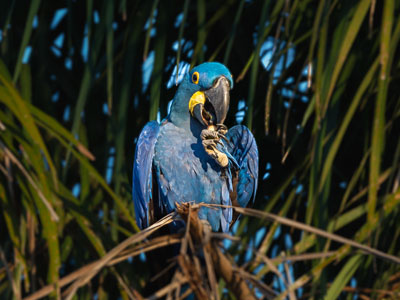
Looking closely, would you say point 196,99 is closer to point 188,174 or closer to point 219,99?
point 219,99

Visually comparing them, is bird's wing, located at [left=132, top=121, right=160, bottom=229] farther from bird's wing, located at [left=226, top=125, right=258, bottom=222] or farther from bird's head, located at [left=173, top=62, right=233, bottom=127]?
bird's wing, located at [left=226, top=125, right=258, bottom=222]

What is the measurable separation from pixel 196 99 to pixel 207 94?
5 cm

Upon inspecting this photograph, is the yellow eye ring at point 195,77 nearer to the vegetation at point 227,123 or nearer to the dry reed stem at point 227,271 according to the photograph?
the vegetation at point 227,123

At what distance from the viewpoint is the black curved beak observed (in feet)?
6.36

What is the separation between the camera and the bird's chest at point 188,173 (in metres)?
1.97

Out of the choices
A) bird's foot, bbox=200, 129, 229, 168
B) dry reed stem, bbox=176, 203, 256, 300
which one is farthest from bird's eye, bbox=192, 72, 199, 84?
dry reed stem, bbox=176, 203, 256, 300

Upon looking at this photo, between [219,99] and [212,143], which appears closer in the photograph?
[212,143]

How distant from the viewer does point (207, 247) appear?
3.12 ft

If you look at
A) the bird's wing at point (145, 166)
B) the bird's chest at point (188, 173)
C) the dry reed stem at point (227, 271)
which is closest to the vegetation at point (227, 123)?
the bird's wing at point (145, 166)

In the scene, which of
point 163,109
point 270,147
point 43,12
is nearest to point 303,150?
point 270,147

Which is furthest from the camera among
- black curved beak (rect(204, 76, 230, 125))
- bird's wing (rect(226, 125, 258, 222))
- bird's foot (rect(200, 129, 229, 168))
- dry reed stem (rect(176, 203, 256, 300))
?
bird's wing (rect(226, 125, 258, 222))

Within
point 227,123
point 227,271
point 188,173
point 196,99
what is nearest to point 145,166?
point 188,173

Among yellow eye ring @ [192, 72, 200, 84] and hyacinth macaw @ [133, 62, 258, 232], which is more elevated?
yellow eye ring @ [192, 72, 200, 84]

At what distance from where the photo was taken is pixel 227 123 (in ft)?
7.88
